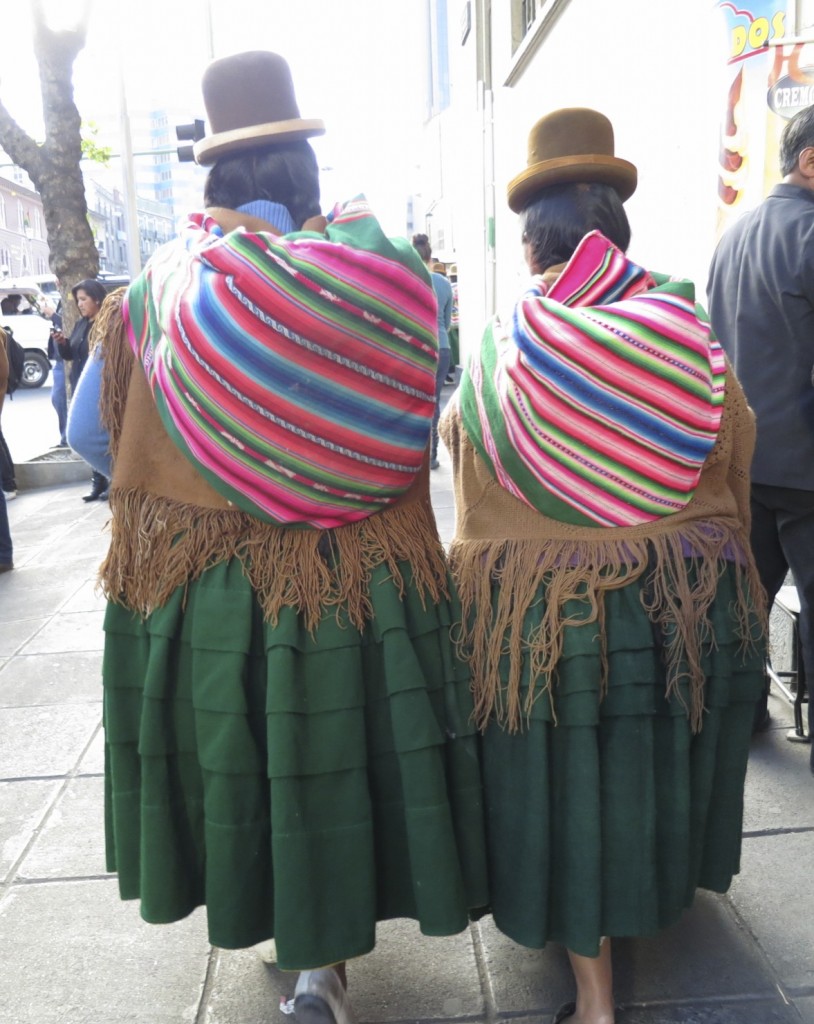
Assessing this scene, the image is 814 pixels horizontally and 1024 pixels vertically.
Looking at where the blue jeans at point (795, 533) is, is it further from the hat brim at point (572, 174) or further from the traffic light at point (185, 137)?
the traffic light at point (185, 137)

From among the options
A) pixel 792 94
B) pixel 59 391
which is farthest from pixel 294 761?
pixel 59 391

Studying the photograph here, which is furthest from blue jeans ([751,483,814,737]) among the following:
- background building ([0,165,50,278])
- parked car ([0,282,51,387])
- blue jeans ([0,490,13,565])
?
background building ([0,165,50,278])

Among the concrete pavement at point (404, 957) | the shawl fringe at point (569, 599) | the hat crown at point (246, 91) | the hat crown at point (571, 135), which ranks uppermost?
the hat crown at point (246, 91)

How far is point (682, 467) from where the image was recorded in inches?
75.9

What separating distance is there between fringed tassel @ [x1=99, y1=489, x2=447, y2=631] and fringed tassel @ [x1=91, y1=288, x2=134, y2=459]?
0.47ft

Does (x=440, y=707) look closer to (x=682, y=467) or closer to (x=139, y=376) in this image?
(x=682, y=467)

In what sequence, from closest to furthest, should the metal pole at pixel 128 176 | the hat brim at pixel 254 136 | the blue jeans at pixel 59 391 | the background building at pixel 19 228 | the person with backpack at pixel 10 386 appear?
the hat brim at pixel 254 136 → the person with backpack at pixel 10 386 → the blue jeans at pixel 59 391 → the metal pole at pixel 128 176 → the background building at pixel 19 228

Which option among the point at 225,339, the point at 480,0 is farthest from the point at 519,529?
the point at 480,0

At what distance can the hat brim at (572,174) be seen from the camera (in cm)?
202

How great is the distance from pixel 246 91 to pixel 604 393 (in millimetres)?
844

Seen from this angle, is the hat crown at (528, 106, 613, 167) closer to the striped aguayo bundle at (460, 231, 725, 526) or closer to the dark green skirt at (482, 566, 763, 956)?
the striped aguayo bundle at (460, 231, 725, 526)

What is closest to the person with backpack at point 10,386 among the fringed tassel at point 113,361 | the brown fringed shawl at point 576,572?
the fringed tassel at point 113,361

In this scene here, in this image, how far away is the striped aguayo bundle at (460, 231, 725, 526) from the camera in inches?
73.5

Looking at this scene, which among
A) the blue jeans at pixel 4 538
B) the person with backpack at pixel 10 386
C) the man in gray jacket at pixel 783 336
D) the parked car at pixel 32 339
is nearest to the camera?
the man in gray jacket at pixel 783 336
